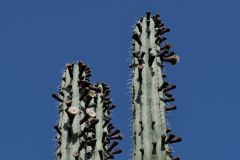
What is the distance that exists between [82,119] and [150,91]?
0.94 metres

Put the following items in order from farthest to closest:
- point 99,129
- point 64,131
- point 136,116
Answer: point 99,129
point 64,131
point 136,116

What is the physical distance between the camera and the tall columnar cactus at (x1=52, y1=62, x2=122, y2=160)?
7434mm

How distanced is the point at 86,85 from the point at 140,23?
50.7 inches

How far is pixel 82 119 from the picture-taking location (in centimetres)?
772

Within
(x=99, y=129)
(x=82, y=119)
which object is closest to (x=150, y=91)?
(x=82, y=119)

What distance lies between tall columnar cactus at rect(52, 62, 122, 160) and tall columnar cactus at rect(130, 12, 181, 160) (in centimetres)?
71

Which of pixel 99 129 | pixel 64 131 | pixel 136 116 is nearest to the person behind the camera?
pixel 136 116

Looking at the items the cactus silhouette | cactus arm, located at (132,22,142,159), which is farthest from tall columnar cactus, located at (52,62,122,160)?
cactus arm, located at (132,22,142,159)

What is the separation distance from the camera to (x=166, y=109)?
7609mm

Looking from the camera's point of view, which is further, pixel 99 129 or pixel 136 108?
pixel 99 129

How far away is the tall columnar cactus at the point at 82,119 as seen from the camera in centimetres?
743

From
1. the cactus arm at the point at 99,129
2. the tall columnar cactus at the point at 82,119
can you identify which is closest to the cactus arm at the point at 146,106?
the tall columnar cactus at the point at 82,119

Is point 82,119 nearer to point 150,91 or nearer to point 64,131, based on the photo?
point 64,131

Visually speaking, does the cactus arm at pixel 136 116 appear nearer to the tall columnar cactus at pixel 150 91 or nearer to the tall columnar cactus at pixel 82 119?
the tall columnar cactus at pixel 150 91
